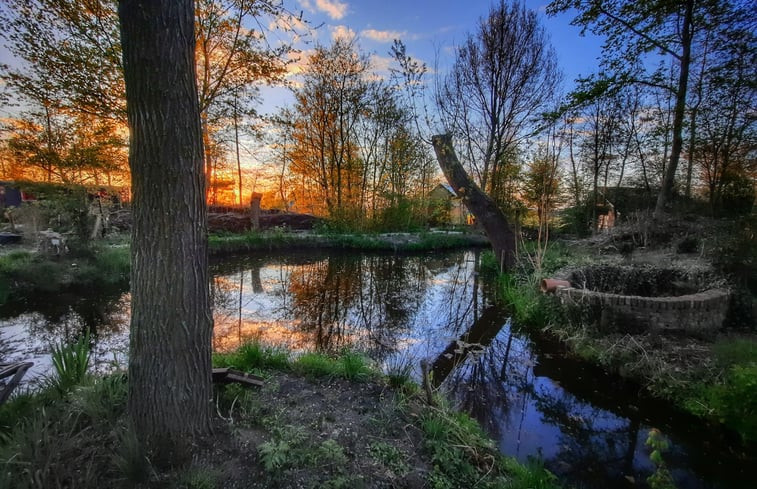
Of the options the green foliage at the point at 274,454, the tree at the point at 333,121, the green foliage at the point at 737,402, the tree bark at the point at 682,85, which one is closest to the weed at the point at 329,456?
the green foliage at the point at 274,454

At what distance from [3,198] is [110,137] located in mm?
8334

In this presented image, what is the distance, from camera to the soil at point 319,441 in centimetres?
137

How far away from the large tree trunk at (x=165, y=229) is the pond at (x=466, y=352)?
121 cm

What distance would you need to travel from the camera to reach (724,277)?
12.4 feet

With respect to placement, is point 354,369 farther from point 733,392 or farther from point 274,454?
point 733,392

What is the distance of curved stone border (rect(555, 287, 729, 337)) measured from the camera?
315 centimetres

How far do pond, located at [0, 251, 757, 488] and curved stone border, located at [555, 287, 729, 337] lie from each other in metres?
0.63

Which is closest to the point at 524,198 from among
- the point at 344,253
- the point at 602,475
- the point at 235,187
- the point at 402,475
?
the point at 344,253

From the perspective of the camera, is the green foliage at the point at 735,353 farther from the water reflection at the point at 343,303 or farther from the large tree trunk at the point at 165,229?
the large tree trunk at the point at 165,229

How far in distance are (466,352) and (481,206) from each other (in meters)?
4.36

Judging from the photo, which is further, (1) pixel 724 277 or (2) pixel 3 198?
(2) pixel 3 198

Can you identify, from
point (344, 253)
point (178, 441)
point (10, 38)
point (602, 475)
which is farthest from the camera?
point (344, 253)

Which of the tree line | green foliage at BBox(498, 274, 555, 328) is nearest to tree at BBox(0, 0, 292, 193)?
the tree line

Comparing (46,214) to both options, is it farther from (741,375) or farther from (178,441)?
(741,375)
